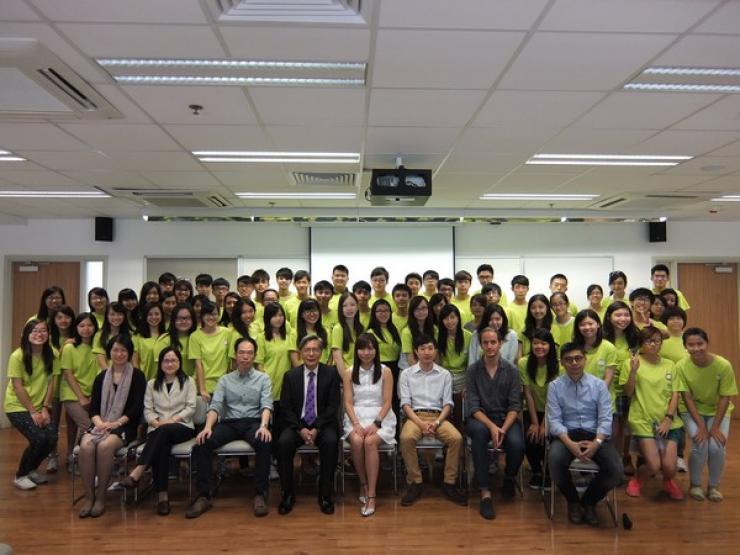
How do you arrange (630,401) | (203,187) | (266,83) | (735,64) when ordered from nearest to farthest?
(735,64) → (266,83) → (630,401) → (203,187)

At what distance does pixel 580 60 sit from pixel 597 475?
8.94 feet

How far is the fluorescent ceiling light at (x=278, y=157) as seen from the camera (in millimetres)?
4637

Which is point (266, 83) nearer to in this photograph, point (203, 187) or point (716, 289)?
point (203, 187)

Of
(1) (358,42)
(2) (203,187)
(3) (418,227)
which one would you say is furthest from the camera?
(3) (418,227)

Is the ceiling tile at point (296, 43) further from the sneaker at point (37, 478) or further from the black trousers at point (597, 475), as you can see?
the sneaker at point (37, 478)

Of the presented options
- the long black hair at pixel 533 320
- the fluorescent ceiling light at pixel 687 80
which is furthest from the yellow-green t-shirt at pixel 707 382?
the fluorescent ceiling light at pixel 687 80

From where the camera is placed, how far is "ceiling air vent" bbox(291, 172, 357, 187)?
17.6 ft

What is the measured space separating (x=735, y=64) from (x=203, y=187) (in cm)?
492

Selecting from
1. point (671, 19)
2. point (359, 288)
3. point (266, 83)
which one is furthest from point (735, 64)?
point (359, 288)

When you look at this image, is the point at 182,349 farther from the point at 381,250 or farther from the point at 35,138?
the point at 381,250

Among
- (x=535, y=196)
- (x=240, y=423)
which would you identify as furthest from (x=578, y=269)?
(x=240, y=423)

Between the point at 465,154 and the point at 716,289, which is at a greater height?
the point at 465,154

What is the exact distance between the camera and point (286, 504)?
393cm

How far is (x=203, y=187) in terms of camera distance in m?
5.96
